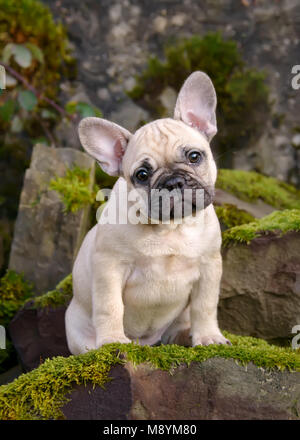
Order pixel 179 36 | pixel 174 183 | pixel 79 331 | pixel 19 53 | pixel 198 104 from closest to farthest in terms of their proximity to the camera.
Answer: pixel 174 183, pixel 198 104, pixel 79 331, pixel 19 53, pixel 179 36

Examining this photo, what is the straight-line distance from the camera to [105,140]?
350 cm

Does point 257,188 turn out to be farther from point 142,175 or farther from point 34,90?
point 142,175

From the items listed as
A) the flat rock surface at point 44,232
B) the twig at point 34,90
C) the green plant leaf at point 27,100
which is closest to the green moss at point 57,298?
the flat rock surface at point 44,232

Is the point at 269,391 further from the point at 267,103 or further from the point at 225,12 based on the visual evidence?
the point at 225,12

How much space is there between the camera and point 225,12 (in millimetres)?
6621

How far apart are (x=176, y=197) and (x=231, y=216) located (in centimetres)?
220

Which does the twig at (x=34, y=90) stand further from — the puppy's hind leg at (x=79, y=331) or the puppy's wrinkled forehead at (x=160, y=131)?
the puppy's hind leg at (x=79, y=331)

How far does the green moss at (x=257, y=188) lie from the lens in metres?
5.92

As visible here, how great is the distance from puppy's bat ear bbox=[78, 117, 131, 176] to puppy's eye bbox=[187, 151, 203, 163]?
456mm

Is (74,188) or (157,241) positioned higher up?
(74,188)

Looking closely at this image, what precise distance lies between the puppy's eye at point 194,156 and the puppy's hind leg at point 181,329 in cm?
112

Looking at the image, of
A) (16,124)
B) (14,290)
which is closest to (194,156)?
(14,290)

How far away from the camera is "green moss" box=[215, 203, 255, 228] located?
516 cm

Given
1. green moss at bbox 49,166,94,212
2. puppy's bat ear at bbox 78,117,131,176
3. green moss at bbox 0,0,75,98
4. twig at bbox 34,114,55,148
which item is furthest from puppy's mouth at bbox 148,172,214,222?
green moss at bbox 0,0,75,98
